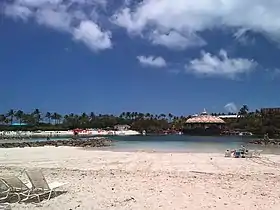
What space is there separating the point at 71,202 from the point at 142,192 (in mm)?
2298

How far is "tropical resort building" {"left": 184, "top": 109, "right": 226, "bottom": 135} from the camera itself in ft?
388

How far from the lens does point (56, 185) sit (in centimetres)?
1184

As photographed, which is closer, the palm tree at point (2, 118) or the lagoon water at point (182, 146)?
the lagoon water at point (182, 146)

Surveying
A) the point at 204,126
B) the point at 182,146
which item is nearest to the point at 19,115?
the point at 204,126

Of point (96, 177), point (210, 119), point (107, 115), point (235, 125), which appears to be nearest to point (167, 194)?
point (96, 177)

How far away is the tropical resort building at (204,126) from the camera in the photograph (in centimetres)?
11812

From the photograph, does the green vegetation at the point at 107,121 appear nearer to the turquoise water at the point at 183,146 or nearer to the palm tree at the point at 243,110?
the palm tree at the point at 243,110

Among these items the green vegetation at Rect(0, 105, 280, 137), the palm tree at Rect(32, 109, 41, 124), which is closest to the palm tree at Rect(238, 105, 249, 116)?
the green vegetation at Rect(0, 105, 280, 137)

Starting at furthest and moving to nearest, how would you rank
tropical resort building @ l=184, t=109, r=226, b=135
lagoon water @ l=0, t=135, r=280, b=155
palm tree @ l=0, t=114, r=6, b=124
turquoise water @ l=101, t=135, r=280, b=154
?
palm tree @ l=0, t=114, r=6, b=124 → tropical resort building @ l=184, t=109, r=226, b=135 → turquoise water @ l=101, t=135, r=280, b=154 → lagoon water @ l=0, t=135, r=280, b=155

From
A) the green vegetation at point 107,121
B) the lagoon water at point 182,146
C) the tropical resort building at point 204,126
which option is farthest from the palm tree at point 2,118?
the lagoon water at point 182,146

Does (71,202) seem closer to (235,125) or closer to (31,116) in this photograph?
(235,125)

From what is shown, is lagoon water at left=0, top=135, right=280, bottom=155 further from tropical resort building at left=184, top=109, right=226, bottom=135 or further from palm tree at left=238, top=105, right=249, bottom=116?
palm tree at left=238, top=105, right=249, bottom=116

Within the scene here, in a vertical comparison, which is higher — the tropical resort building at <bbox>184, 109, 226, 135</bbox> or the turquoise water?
the tropical resort building at <bbox>184, 109, 226, 135</bbox>

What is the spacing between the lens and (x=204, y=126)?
12050 centimetres
